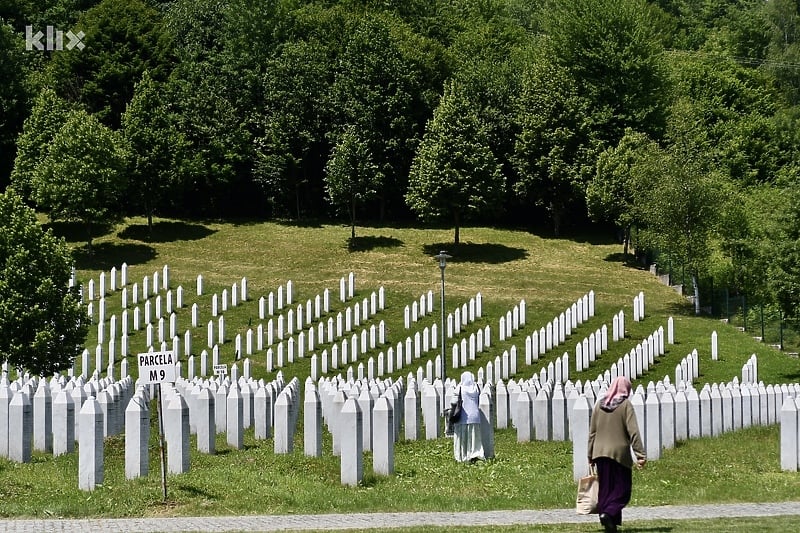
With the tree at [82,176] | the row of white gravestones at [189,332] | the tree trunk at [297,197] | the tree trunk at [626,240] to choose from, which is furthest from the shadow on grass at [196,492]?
the tree trunk at [297,197]

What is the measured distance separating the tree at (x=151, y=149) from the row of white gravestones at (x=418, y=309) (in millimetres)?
23547

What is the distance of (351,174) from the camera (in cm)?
7038

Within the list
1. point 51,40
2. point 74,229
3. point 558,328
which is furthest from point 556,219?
point 51,40

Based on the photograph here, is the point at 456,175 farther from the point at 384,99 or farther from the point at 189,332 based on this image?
the point at 189,332

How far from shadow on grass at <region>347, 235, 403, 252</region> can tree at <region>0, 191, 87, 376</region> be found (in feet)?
87.2

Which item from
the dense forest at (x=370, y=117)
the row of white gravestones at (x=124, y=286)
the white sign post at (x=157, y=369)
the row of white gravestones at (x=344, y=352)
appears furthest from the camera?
the dense forest at (x=370, y=117)

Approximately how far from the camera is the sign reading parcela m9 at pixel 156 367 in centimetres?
1709

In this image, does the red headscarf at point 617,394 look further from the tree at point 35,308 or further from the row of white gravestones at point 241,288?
the row of white gravestones at point 241,288

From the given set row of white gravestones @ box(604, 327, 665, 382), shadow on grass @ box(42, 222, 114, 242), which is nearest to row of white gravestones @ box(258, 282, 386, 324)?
row of white gravestones @ box(604, 327, 665, 382)

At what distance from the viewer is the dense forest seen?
6719 cm

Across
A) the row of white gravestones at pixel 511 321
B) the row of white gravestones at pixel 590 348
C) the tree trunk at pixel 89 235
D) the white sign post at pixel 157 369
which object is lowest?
the row of white gravestones at pixel 590 348

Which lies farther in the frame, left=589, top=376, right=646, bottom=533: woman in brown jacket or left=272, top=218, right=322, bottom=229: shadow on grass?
left=272, top=218, right=322, bottom=229: shadow on grass

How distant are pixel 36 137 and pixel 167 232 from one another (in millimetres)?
8687

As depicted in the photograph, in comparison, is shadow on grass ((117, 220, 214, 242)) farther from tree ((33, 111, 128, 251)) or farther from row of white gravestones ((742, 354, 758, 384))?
row of white gravestones ((742, 354, 758, 384))
